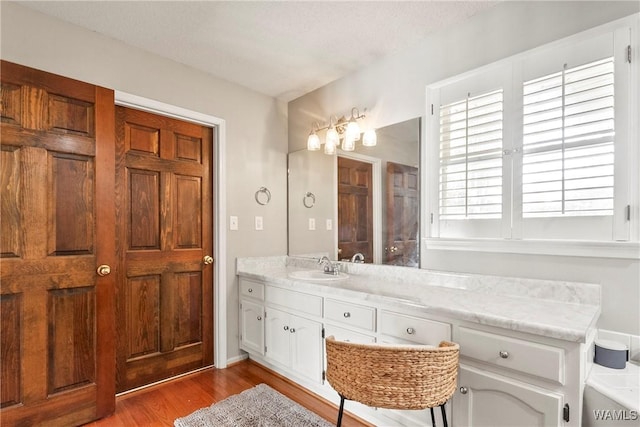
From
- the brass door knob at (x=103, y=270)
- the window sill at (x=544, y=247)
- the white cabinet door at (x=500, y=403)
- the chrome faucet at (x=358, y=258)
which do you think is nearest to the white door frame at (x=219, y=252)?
the brass door knob at (x=103, y=270)

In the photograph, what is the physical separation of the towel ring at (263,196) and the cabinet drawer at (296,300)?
0.85 m

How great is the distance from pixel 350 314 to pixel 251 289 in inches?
41.7

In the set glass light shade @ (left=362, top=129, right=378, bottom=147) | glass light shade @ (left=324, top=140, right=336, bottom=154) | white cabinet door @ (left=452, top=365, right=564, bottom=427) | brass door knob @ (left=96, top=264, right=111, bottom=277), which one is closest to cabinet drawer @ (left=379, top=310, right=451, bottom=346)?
white cabinet door @ (left=452, top=365, right=564, bottom=427)

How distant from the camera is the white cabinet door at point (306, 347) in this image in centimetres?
205

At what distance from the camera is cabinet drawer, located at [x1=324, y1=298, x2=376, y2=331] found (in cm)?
176

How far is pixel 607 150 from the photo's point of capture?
1.47 metres

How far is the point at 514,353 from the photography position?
1.28m

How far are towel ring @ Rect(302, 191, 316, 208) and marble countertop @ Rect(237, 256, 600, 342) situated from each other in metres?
0.79

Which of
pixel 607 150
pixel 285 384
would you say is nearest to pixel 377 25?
pixel 607 150

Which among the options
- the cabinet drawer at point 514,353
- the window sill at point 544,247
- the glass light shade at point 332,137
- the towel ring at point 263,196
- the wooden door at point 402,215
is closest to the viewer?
the cabinet drawer at point 514,353

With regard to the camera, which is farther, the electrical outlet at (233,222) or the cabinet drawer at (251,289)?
the electrical outlet at (233,222)

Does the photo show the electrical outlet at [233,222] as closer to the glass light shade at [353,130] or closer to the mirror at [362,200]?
the mirror at [362,200]

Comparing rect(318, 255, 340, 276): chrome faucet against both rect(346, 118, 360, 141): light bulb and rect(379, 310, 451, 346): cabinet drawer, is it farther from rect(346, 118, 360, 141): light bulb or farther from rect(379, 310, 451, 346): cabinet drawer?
rect(346, 118, 360, 141): light bulb

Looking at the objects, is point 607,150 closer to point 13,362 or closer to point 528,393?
point 528,393
